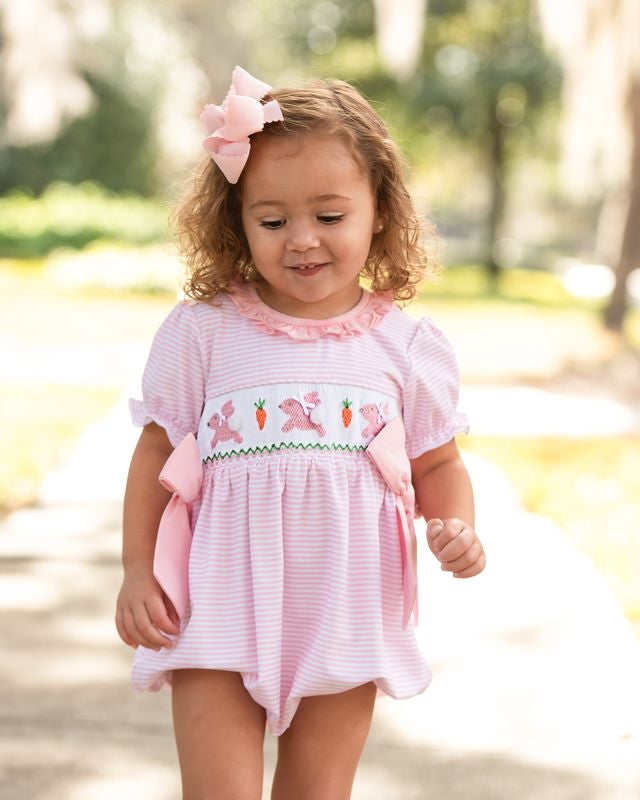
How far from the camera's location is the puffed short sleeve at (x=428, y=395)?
7.04 feet

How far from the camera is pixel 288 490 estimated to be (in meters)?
1.94

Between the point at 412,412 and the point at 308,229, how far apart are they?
42 cm

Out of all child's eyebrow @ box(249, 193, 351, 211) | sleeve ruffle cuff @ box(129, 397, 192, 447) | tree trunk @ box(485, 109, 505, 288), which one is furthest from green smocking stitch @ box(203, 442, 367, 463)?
tree trunk @ box(485, 109, 505, 288)

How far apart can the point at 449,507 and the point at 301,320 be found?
0.46 m

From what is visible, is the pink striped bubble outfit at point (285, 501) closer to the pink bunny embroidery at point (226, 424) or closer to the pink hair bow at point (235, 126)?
the pink bunny embroidery at point (226, 424)

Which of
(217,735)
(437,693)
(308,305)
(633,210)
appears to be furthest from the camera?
(633,210)

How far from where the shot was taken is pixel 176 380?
6.84 feet

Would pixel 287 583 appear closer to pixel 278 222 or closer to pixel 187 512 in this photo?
pixel 187 512

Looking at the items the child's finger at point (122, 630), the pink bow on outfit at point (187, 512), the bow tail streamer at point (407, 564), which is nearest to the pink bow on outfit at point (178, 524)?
the pink bow on outfit at point (187, 512)

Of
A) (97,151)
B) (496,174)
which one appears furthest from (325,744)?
(496,174)

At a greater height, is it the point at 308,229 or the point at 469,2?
the point at 469,2

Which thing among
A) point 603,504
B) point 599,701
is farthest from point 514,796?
point 603,504

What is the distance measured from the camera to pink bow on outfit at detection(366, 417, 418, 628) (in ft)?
6.57

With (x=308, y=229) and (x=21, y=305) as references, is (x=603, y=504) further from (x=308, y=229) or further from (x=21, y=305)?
(x=21, y=305)
